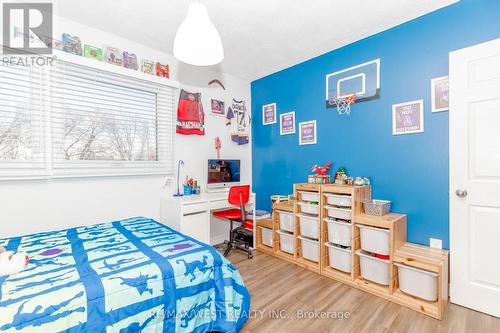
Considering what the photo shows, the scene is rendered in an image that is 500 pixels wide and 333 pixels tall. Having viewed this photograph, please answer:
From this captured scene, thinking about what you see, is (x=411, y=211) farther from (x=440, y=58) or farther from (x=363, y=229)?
(x=440, y=58)

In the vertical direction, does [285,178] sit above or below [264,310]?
above

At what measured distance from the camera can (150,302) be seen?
1.38 meters

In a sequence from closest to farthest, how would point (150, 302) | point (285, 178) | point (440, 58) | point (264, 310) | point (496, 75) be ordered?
point (150, 302) < point (496, 75) < point (264, 310) < point (440, 58) < point (285, 178)

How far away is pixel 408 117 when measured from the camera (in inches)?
93.7

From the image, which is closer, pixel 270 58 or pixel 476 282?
pixel 476 282

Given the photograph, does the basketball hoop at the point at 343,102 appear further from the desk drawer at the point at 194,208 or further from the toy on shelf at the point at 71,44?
the toy on shelf at the point at 71,44

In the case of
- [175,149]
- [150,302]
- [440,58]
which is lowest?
[150,302]

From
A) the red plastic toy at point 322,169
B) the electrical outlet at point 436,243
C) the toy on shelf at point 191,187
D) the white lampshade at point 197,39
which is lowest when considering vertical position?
the electrical outlet at point 436,243

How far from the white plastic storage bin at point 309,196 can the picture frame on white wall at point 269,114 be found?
4.24 feet

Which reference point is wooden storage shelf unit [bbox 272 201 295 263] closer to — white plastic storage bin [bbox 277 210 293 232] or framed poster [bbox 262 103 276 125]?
white plastic storage bin [bbox 277 210 293 232]

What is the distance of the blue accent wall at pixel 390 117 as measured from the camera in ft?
7.05

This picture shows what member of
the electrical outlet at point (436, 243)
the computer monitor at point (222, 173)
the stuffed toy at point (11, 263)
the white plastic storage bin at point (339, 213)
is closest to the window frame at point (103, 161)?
the computer monitor at point (222, 173)

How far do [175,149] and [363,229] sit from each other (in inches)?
92.7

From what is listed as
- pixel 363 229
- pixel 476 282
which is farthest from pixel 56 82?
pixel 476 282
